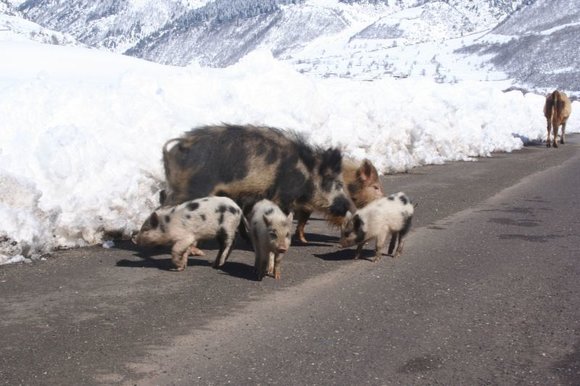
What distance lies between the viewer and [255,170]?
859 centimetres

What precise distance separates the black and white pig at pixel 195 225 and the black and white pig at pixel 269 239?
303 millimetres

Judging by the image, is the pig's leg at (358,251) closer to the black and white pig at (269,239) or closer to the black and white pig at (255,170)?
the black and white pig at (255,170)

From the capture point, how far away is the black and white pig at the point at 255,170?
8.48 metres

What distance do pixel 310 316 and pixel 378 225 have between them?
2.76 metres

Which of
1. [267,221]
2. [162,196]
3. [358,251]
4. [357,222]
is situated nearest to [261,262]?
[267,221]

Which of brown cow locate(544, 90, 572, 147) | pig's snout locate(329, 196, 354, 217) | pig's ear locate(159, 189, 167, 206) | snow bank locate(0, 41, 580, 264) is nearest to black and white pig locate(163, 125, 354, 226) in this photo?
pig's snout locate(329, 196, 354, 217)

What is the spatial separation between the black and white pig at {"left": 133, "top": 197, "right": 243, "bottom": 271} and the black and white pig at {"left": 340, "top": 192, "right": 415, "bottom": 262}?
4.65 ft

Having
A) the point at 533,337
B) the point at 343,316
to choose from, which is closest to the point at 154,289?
the point at 343,316

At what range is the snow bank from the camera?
27.8ft

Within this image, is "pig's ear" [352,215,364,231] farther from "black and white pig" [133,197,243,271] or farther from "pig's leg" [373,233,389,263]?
"black and white pig" [133,197,243,271]

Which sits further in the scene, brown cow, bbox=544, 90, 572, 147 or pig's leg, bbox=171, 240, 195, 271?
brown cow, bbox=544, 90, 572, 147

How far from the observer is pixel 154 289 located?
21.3 ft

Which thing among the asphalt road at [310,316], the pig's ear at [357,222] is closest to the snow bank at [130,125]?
the asphalt road at [310,316]

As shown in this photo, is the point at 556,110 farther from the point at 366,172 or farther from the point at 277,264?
the point at 277,264
